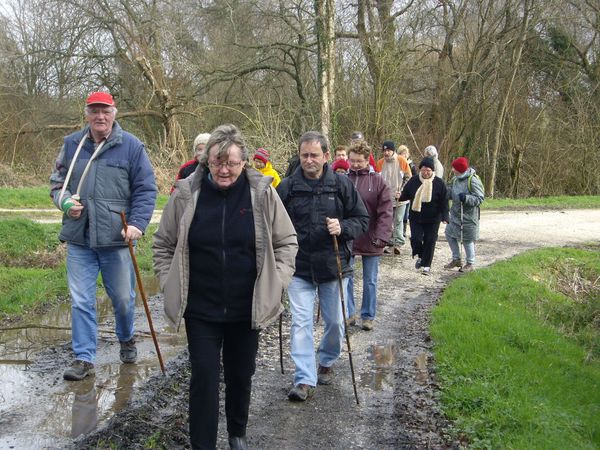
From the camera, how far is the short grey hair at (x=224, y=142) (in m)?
4.01

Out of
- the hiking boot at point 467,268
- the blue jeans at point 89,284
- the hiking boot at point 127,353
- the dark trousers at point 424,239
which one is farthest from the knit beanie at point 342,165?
the hiking boot at point 467,268

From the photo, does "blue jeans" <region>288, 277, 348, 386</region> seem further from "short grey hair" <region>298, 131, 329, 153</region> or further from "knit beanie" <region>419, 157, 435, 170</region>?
"knit beanie" <region>419, 157, 435, 170</region>

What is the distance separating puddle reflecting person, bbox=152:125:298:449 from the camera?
4023 mm

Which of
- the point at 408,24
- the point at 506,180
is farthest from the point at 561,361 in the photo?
the point at 506,180

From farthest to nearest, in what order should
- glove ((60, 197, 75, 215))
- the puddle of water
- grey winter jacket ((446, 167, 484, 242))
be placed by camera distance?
grey winter jacket ((446, 167, 484, 242)), glove ((60, 197, 75, 215)), the puddle of water

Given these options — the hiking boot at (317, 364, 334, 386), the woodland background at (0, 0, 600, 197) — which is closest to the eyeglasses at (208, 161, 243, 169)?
the hiking boot at (317, 364, 334, 386)

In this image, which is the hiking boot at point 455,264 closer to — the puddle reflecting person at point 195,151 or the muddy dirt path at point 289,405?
the muddy dirt path at point 289,405

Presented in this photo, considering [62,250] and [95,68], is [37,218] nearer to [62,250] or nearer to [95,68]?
[62,250]

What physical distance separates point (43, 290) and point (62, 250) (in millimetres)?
3162

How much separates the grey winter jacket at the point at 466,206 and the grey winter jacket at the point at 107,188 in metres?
6.79

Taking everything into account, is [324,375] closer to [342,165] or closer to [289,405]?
[289,405]

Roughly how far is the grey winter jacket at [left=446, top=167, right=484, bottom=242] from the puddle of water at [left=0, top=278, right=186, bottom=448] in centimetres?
609

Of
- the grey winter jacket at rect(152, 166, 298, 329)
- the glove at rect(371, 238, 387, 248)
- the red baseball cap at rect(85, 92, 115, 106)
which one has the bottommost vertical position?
the glove at rect(371, 238, 387, 248)

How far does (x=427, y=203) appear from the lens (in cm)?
1074
